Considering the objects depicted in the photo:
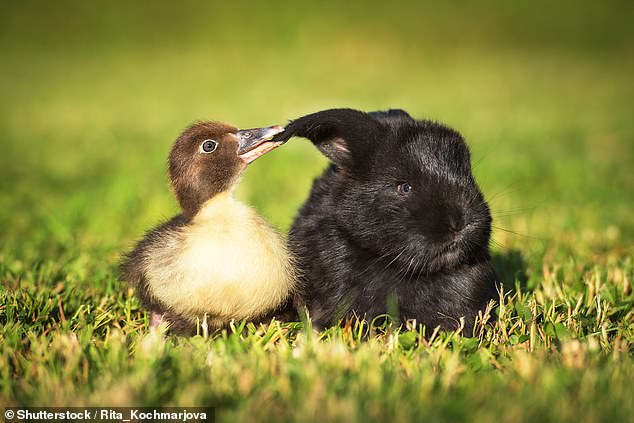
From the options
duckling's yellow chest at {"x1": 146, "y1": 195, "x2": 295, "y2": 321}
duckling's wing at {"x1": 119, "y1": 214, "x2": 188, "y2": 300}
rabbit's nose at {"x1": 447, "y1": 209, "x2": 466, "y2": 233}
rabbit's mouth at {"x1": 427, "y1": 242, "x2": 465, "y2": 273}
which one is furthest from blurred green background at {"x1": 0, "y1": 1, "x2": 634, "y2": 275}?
rabbit's nose at {"x1": 447, "y1": 209, "x2": 466, "y2": 233}

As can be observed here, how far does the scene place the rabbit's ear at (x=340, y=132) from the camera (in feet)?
13.1

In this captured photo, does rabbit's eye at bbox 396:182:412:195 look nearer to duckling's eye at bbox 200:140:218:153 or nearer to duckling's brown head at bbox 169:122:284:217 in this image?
duckling's brown head at bbox 169:122:284:217

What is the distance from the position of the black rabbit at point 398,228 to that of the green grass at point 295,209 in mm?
195

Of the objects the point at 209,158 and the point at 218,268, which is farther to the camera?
the point at 209,158

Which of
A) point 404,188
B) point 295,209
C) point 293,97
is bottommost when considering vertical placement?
point 295,209

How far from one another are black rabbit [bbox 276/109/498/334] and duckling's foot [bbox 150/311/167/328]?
31.3 inches

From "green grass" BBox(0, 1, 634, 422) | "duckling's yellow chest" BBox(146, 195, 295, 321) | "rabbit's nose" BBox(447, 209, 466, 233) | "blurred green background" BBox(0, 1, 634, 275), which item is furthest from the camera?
"blurred green background" BBox(0, 1, 634, 275)

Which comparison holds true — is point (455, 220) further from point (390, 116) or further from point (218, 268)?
point (218, 268)

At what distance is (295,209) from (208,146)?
306cm

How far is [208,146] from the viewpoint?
4.00 metres

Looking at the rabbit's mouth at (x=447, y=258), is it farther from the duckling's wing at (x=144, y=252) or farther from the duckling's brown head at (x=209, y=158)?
the duckling's wing at (x=144, y=252)

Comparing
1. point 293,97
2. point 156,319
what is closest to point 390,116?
point 156,319

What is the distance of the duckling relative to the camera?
3641mm

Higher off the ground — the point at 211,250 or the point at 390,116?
the point at 390,116
